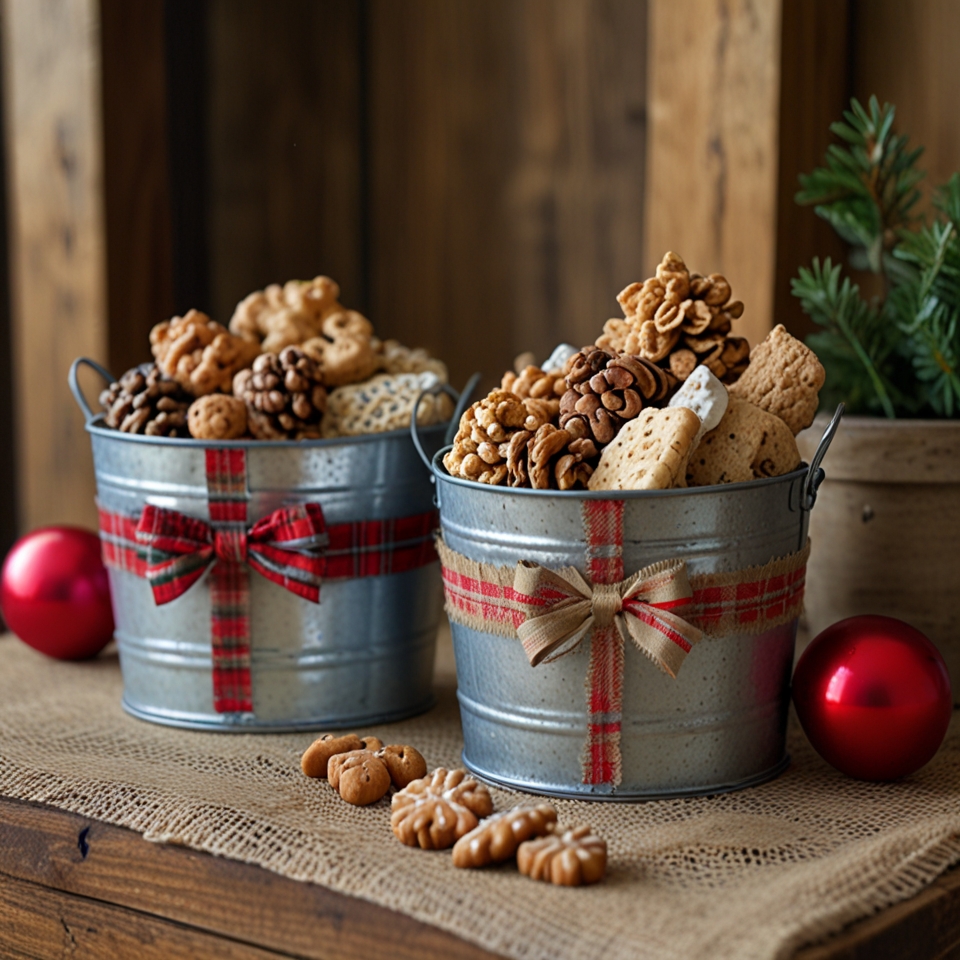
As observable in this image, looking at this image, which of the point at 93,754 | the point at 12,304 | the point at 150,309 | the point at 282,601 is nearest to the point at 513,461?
the point at 282,601

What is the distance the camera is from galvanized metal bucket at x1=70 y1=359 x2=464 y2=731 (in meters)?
1.12

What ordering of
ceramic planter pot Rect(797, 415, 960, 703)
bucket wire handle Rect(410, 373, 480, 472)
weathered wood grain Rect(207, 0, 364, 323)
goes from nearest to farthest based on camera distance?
1. bucket wire handle Rect(410, 373, 480, 472)
2. ceramic planter pot Rect(797, 415, 960, 703)
3. weathered wood grain Rect(207, 0, 364, 323)

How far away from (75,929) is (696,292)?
69cm

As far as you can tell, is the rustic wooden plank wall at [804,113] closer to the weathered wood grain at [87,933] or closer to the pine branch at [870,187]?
the pine branch at [870,187]

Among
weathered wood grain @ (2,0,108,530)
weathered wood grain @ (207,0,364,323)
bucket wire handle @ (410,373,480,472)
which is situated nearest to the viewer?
bucket wire handle @ (410,373,480,472)

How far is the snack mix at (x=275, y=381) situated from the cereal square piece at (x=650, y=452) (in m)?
0.27

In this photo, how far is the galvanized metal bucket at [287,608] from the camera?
1.12 meters

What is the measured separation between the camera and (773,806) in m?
0.97

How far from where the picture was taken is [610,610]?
0.92 meters

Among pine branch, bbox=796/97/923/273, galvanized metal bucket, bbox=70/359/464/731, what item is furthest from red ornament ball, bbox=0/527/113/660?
pine branch, bbox=796/97/923/273

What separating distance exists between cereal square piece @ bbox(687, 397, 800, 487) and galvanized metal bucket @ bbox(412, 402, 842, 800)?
2 centimetres

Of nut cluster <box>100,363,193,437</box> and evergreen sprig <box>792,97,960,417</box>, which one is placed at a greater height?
evergreen sprig <box>792,97,960,417</box>

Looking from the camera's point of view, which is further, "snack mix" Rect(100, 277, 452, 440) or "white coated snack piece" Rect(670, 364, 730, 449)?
"snack mix" Rect(100, 277, 452, 440)

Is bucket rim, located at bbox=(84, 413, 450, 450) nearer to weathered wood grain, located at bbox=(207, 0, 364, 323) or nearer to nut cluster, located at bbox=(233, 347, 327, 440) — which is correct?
nut cluster, located at bbox=(233, 347, 327, 440)
